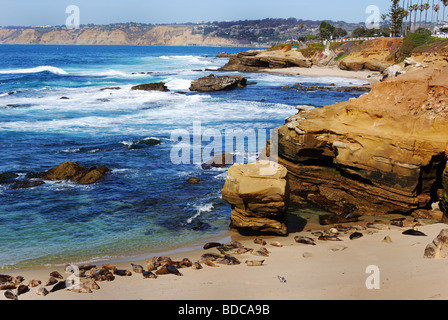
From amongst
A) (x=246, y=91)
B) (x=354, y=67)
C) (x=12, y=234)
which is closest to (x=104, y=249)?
(x=12, y=234)

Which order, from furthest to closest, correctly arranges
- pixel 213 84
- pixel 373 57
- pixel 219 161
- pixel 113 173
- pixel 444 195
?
pixel 373 57 < pixel 213 84 < pixel 219 161 < pixel 113 173 < pixel 444 195

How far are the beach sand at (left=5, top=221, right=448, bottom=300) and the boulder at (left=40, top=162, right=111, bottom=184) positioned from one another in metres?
6.77

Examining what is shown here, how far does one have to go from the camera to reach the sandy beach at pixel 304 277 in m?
7.14

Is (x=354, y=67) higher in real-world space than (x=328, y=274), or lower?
higher

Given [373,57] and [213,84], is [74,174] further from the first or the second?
[373,57]

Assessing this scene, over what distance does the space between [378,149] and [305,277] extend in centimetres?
513

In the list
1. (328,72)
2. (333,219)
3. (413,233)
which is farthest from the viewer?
(328,72)

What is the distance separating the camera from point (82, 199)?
1399cm

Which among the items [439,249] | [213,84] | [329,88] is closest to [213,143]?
[439,249]

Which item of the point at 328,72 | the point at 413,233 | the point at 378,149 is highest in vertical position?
the point at 328,72

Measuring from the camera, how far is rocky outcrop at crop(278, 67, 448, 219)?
11.3 meters

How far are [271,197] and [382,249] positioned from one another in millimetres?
2644

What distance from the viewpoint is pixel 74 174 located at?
1616 centimetres
